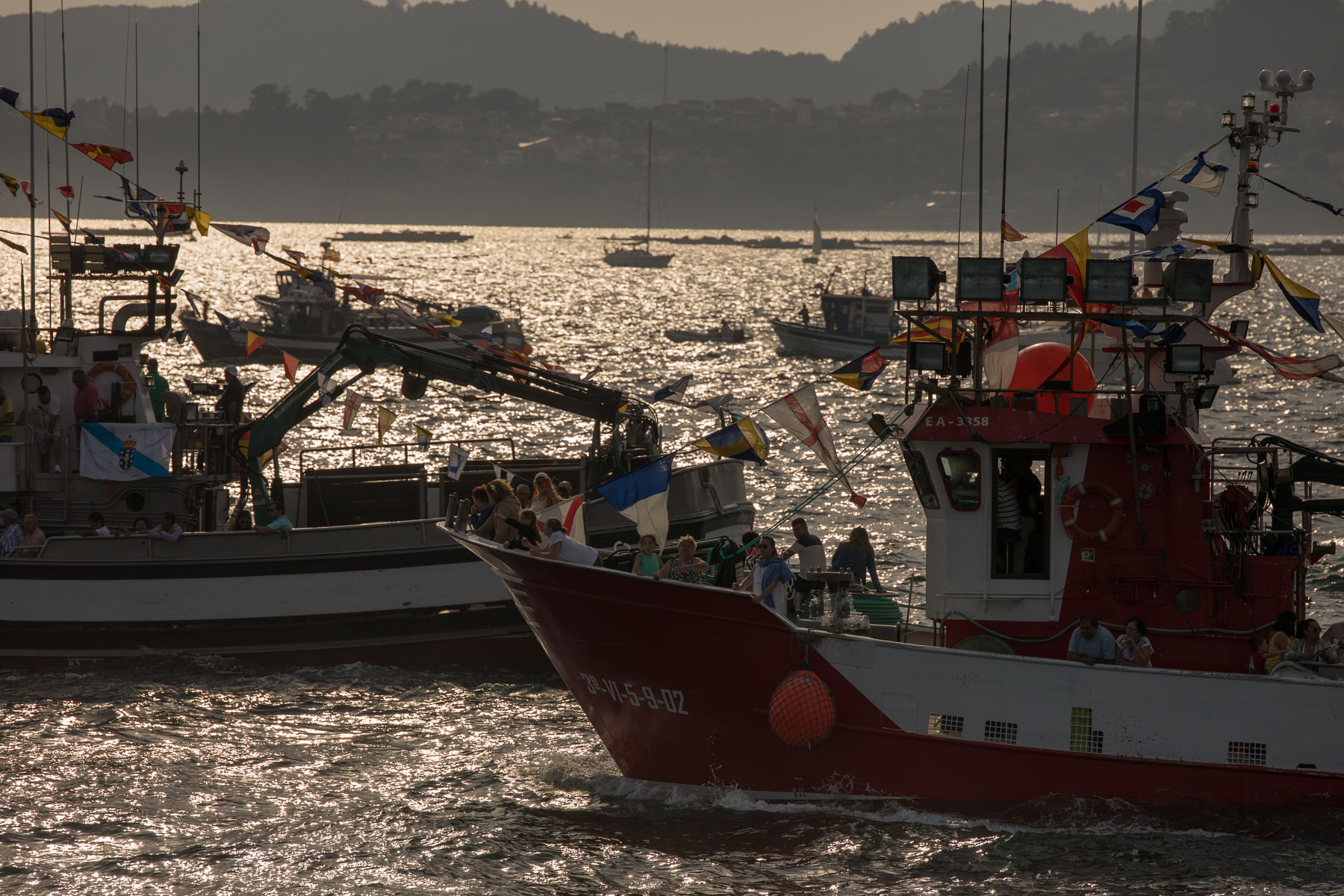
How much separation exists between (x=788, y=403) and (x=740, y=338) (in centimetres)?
6703

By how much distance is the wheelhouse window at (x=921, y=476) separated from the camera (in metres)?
14.4

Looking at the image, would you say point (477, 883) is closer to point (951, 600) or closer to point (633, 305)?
point (951, 600)

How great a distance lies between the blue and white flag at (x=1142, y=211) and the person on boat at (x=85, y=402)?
16033mm

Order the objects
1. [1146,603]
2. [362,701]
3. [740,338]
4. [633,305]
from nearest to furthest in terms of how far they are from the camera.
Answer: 1. [1146,603]
2. [362,701]
3. [740,338]
4. [633,305]

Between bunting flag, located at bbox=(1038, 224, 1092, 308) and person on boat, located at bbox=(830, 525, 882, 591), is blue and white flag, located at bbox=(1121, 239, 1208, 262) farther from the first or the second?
person on boat, located at bbox=(830, 525, 882, 591)

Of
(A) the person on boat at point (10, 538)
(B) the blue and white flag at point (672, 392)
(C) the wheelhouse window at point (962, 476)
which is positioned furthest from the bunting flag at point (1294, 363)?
→ (A) the person on boat at point (10, 538)

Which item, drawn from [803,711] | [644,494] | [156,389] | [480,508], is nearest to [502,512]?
[644,494]

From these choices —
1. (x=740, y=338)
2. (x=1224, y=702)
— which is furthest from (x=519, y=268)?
(x=1224, y=702)

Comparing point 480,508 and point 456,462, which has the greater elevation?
point 456,462

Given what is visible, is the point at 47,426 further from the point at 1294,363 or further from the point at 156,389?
the point at 1294,363

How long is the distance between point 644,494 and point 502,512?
1.76m

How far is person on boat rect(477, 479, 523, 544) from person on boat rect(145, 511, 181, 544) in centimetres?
648

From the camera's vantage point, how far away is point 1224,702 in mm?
13422

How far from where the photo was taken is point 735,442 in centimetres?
1742
